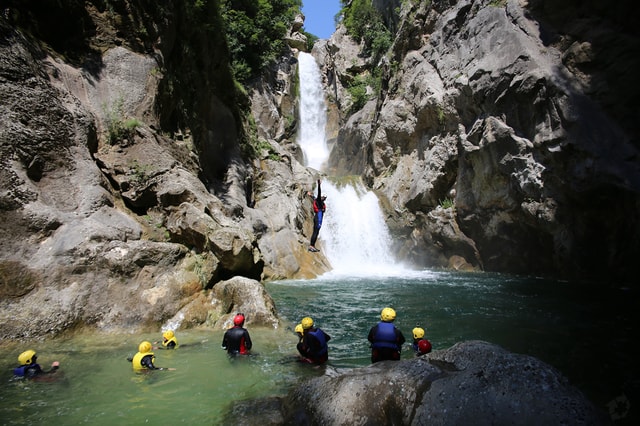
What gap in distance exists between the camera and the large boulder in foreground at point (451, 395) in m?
2.93

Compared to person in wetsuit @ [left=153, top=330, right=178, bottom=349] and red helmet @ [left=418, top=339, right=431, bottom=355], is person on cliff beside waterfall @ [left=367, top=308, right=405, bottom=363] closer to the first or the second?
red helmet @ [left=418, top=339, right=431, bottom=355]

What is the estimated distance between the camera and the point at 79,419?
4.35 m

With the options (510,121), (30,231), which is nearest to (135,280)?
(30,231)

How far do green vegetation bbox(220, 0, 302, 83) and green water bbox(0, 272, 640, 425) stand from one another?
23403 millimetres

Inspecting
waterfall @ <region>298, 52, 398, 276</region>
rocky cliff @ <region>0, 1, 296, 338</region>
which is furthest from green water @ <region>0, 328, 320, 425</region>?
waterfall @ <region>298, 52, 398, 276</region>

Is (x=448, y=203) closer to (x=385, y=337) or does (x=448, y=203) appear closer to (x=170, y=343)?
(x=385, y=337)

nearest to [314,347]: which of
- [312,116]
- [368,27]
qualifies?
[312,116]

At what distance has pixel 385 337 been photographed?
234 inches

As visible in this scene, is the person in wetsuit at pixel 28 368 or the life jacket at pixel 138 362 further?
the life jacket at pixel 138 362

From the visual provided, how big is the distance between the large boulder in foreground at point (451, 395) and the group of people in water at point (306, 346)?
4.95ft

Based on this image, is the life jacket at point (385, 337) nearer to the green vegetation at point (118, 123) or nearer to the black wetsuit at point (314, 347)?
the black wetsuit at point (314, 347)

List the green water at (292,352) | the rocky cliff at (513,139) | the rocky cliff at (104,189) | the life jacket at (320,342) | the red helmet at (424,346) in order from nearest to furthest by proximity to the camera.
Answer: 1. the green water at (292,352)
2. the red helmet at (424,346)
3. the life jacket at (320,342)
4. the rocky cliff at (104,189)
5. the rocky cliff at (513,139)

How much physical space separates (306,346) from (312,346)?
0.44 feet

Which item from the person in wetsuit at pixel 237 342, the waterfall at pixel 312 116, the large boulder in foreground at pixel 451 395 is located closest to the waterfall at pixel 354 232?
the waterfall at pixel 312 116
